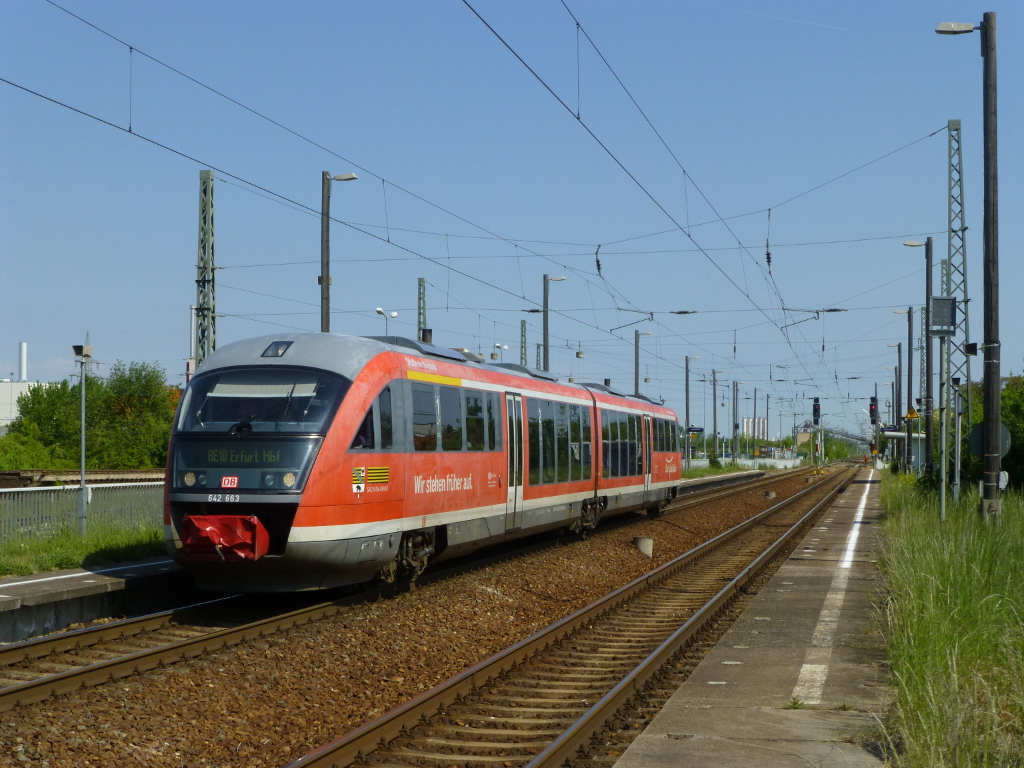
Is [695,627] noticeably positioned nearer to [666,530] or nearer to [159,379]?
[666,530]

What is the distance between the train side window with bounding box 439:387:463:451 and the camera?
50.0ft

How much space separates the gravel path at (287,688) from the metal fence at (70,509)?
20.9ft

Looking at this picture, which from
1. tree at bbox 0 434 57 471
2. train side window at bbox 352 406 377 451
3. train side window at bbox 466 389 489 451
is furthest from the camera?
tree at bbox 0 434 57 471

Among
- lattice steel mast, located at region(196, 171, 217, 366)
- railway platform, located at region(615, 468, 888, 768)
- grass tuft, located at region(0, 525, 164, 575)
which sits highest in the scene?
lattice steel mast, located at region(196, 171, 217, 366)

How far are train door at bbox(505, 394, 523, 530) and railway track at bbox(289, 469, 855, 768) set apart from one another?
258 cm

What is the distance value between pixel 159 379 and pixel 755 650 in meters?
56.2

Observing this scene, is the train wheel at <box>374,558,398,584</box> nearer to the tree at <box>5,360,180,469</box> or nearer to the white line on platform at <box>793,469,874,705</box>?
the white line on platform at <box>793,469,874,705</box>

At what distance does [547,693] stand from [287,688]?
2.19m

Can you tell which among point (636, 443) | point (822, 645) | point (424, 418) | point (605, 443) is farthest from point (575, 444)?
point (822, 645)

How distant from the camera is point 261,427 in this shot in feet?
40.7

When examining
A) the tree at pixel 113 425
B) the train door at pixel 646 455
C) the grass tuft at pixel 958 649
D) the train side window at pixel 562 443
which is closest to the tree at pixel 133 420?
the tree at pixel 113 425

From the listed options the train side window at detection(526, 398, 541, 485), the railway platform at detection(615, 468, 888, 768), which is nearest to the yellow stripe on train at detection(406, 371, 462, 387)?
the train side window at detection(526, 398, 541, 485)

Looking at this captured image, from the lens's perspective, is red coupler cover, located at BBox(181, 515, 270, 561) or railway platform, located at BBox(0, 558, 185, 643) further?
red coupler cover, located at BBox(181, 515, 270, 561)

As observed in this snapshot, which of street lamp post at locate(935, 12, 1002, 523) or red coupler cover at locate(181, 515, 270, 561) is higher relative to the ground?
street lamp post at locate(935, 12, 1002, 523)
